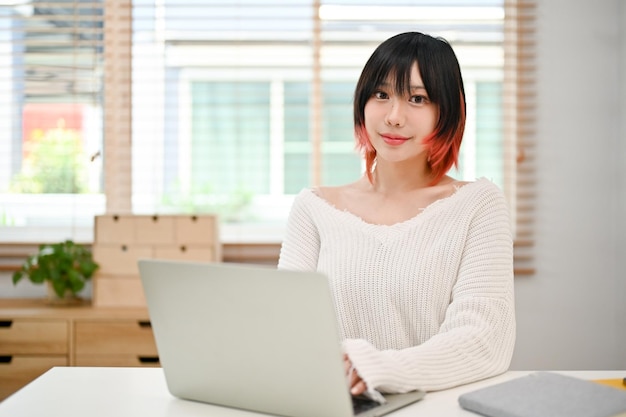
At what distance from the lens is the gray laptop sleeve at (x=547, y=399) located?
1.07 m

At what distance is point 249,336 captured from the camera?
1067mm

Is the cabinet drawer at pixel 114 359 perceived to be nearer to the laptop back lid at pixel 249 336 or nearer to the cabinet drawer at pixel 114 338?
the cabinet drawer at pixel 114 338

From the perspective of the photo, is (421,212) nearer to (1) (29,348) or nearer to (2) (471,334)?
(2) (471,334)

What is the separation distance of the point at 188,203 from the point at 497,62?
1.42 metres

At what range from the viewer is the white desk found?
3.75ft

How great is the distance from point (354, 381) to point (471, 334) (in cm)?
33

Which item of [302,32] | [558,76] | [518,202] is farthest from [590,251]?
[302,32]

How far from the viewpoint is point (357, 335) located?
1731mm

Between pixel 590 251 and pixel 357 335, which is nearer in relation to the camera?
pixel 357 335

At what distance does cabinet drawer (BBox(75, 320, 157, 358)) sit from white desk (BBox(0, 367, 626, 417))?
146cm

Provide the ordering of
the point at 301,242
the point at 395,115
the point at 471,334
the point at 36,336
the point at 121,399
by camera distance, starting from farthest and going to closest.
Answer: the point at 36,336 → the point at 301,242 → the point at 395,115 → the point at 471,334 → the point at 121,399

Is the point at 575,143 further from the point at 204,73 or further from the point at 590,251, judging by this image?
the point at 204,73

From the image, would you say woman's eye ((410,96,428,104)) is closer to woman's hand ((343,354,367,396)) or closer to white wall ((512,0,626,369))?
woman's hand ((343,354,367,396))

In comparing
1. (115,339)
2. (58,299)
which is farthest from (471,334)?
(58,299)
